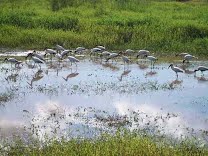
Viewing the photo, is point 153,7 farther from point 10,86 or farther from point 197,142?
point 197,142

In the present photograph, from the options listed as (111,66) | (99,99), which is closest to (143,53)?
(111,66)

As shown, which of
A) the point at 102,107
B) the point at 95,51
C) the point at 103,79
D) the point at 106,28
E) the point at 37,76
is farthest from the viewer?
the point at 106,28

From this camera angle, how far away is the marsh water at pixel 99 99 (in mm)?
10500

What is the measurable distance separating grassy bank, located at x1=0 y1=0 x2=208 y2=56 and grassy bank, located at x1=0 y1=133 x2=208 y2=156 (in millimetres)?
10612

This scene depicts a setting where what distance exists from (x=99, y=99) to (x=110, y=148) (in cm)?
457

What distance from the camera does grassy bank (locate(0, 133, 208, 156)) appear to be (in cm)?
802

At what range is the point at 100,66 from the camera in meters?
16.8

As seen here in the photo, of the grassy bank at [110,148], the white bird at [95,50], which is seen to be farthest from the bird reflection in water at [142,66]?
the grassy bank at [110,148]

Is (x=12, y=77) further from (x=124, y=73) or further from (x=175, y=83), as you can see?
(x=175, y=83)

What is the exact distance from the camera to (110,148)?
820 centimetres

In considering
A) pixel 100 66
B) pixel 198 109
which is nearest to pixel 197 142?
pixel 198 109

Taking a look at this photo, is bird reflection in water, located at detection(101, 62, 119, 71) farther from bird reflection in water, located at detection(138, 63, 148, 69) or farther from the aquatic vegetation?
the aquatic vegetation

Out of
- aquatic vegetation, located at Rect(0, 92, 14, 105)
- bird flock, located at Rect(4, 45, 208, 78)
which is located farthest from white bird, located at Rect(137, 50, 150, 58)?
aquatic vegetation, located at Rect(0, 92, 14, 105)

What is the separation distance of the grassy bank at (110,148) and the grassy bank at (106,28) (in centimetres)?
1061
